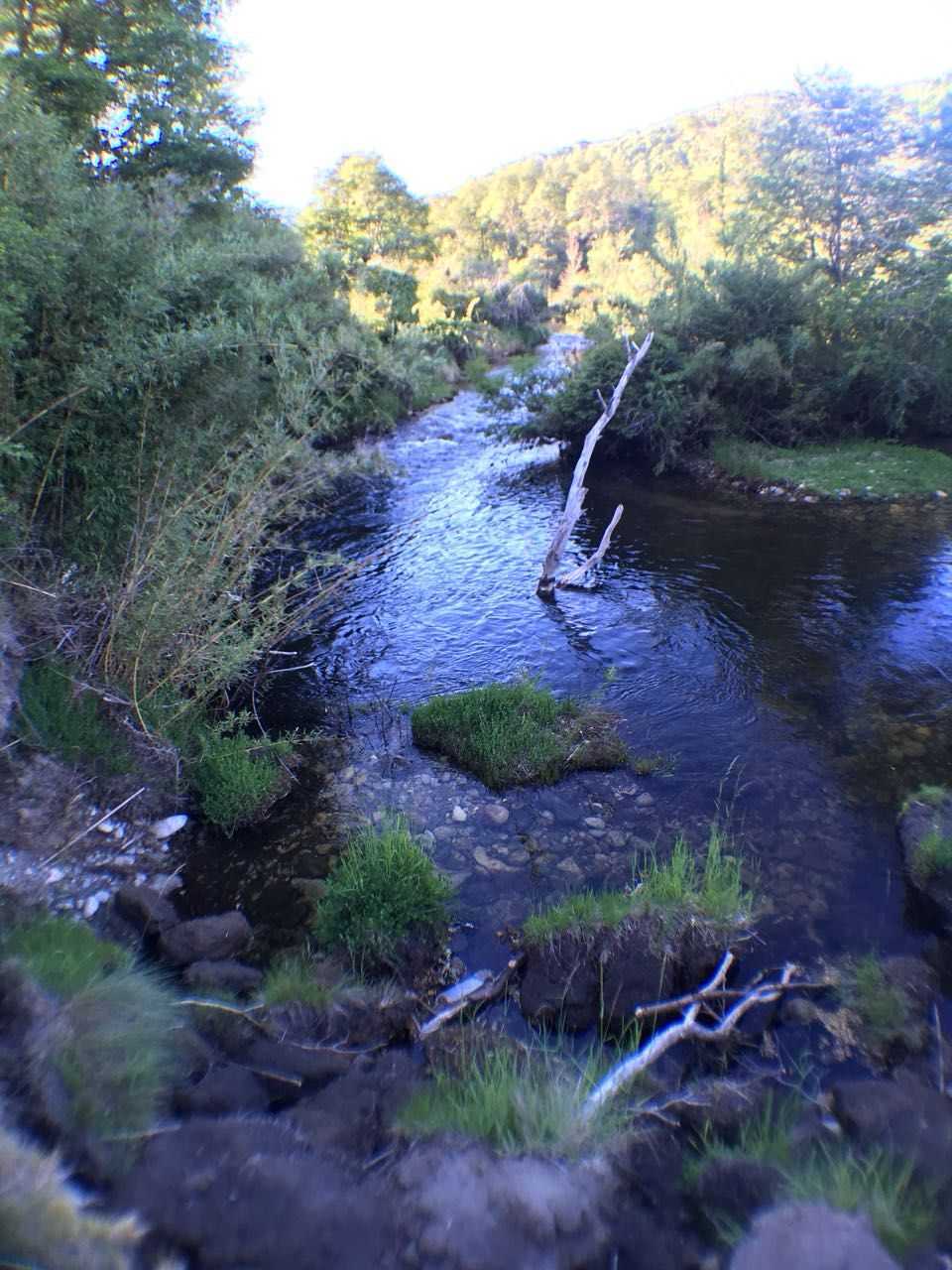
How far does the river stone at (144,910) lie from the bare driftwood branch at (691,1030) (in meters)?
3.03

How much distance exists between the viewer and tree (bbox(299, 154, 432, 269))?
3766 centimetres

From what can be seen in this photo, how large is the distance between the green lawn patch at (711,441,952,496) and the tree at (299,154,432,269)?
24.5 metres

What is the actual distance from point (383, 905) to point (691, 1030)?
200 centimetres

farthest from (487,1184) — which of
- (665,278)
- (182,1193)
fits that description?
(665,278)

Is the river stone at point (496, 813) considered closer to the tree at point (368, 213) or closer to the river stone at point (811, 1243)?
the river stone at point (811, 1243)

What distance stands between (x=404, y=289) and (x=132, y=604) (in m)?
24.6

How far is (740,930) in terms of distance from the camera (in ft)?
16.6

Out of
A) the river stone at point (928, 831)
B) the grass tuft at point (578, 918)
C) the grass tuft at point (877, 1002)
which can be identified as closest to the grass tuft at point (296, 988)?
the grass tuft at point (578, 918)

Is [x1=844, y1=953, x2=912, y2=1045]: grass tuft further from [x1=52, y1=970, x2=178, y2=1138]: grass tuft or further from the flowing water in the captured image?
[x1=52, y1=970, x2=178, y2=1138]: grass tuft

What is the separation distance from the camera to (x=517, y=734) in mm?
7289

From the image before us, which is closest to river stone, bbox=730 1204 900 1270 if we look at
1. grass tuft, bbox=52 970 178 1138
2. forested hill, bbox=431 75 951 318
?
grass tuft, bbox=52 970 178 1138

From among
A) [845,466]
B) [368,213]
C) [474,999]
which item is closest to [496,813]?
[474,999]

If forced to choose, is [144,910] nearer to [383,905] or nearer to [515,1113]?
[383,905]

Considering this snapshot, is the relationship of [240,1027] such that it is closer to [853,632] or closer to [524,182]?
[853,632]
